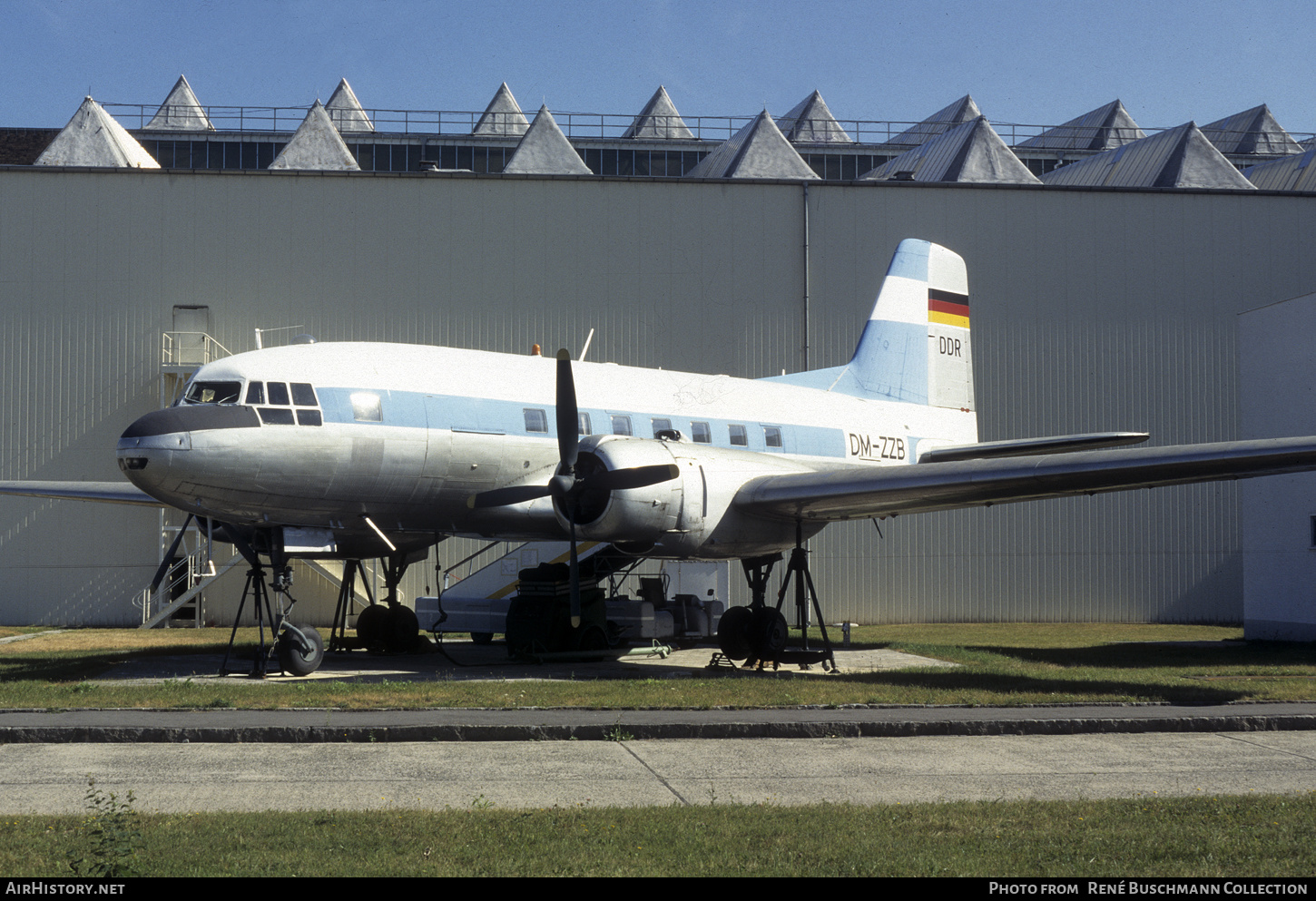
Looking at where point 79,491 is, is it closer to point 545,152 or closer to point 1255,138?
point 545,152

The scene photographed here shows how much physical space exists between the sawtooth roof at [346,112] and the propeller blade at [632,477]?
4462 cm

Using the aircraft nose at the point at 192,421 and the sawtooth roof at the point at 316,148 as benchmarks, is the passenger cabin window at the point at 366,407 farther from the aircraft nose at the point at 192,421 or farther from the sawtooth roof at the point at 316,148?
the sawtooth roof at the point at 316,148

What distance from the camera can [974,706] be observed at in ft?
41.6

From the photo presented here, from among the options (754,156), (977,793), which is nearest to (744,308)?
(754,156)

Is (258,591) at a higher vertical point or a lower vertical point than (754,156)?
lower

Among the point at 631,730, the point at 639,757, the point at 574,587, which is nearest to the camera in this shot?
the point at 639,757

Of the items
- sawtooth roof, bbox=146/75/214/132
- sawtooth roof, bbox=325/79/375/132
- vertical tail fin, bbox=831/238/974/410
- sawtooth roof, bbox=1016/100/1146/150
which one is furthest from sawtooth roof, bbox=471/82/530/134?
vertical tail fin, bbox=831/238/974/410

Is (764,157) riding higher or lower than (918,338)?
higher

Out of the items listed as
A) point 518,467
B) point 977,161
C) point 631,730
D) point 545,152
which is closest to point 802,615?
point 518,467

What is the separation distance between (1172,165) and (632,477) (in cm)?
3363

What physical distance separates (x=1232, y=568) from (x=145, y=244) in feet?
94.8

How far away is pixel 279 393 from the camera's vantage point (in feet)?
52.5

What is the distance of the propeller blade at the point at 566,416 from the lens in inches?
643
